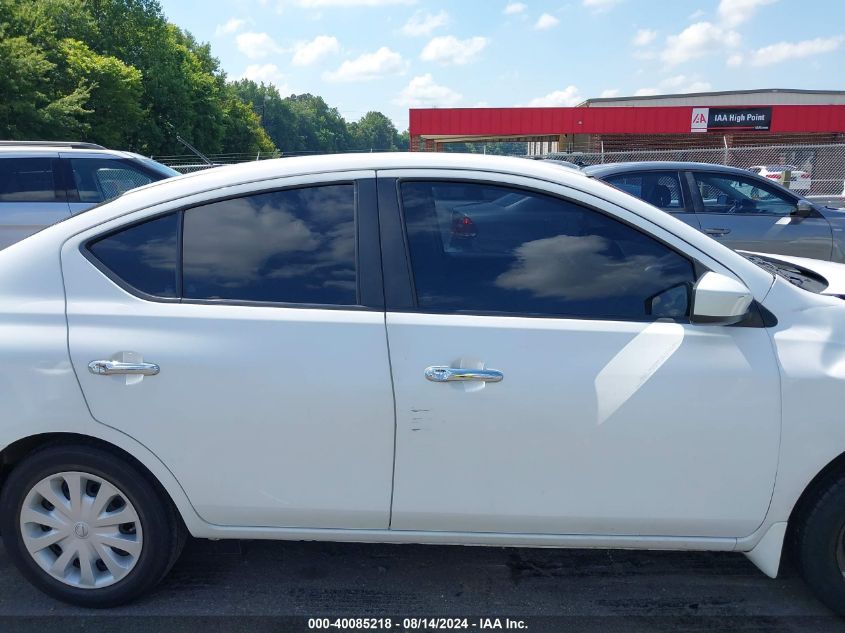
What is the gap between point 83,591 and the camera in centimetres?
273

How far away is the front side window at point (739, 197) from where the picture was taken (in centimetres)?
748

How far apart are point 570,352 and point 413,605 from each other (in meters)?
1.23

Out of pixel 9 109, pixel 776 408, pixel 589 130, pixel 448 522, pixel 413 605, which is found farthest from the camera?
pixel 589 130

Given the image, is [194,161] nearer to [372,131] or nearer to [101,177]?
[101,177]

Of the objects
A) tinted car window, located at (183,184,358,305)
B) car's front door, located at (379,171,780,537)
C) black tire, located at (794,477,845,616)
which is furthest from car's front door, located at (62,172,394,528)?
black tire, located at (794,477,845,616)

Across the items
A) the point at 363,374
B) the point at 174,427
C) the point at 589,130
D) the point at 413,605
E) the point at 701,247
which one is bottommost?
the point at 413,605

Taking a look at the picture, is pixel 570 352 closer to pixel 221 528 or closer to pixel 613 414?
pixel 613 414

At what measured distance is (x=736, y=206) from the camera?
302 inches

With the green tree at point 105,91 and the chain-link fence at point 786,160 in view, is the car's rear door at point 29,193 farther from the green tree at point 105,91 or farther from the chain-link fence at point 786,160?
the green tree at point 105,91

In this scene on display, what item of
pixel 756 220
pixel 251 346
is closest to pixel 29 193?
pixel 251 346

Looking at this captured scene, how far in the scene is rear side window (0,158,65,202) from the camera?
295 inches

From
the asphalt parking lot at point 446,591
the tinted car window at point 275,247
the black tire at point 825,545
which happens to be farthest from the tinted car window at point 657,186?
the tinted car window at point 275,247

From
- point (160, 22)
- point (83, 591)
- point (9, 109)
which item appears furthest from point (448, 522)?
point (160, 22)

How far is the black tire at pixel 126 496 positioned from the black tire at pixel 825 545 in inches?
94.1
